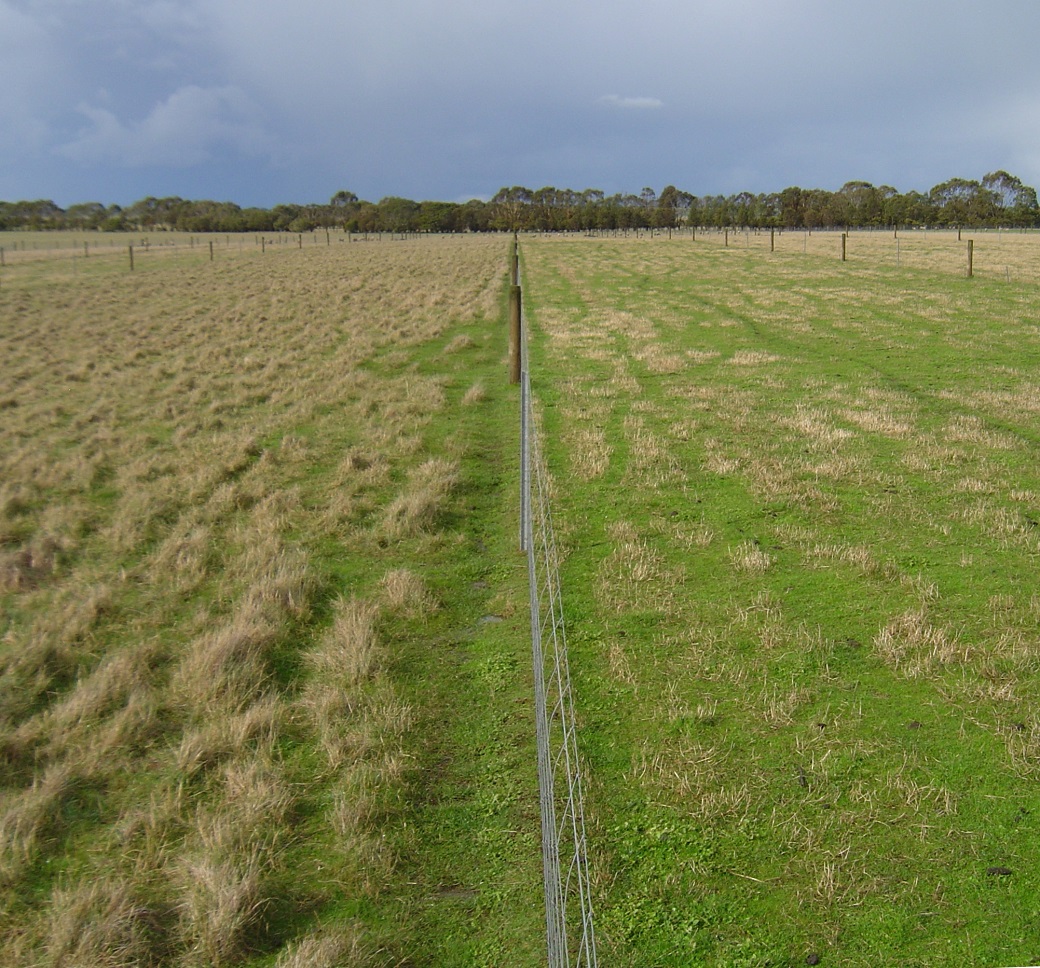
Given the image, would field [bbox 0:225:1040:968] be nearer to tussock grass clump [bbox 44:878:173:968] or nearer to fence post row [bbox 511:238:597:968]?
tussock grass clump [bbox 44:878:173:968]

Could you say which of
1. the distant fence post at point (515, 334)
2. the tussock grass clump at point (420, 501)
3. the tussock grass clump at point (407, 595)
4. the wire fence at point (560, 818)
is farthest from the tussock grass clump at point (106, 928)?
the distant fence post at point (515, 334)

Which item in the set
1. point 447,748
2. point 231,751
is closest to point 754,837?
point 447,748

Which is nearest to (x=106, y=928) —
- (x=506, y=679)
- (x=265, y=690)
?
(x=265, y=690)

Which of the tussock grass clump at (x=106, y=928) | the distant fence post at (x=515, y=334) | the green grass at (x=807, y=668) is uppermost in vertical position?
the distant fence post at (x=515, y=334)

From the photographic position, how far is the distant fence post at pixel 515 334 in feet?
50.1

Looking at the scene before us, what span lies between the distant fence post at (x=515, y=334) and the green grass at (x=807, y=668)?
208cm

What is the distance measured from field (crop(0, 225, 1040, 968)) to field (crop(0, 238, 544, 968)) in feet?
0.09

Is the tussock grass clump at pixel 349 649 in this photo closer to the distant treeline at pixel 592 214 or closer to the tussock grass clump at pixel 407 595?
the tussock grass clump at pixel 407 595

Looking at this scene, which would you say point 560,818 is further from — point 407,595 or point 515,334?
point 515,334

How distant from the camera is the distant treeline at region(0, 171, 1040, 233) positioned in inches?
5172

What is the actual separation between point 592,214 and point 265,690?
529 feet

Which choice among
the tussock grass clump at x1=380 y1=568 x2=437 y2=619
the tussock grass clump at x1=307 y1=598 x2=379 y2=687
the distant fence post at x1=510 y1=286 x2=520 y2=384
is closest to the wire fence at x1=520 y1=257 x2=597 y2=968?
the tussock grass clump at x1=380 y1=568 x2=437 y2=619

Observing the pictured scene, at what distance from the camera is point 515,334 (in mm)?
15539

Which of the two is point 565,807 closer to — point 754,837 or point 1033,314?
point 754,837
